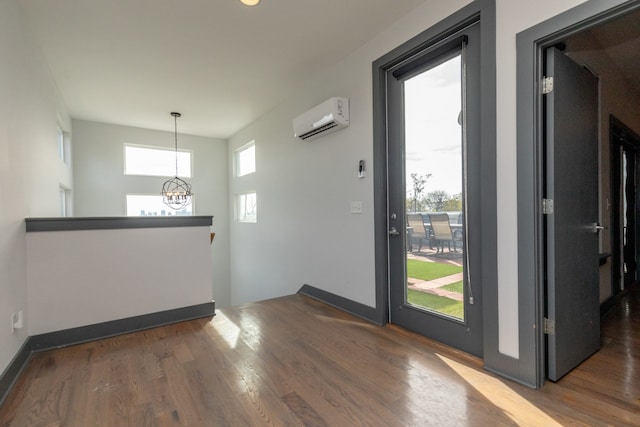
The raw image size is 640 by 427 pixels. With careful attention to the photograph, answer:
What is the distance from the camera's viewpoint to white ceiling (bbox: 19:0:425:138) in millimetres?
2422

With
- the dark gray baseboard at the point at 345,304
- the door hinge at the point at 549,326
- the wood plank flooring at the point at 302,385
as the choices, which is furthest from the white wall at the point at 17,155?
the door hinge at the point at 549,326

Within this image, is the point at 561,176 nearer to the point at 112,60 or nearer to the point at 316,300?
the point at 316,300

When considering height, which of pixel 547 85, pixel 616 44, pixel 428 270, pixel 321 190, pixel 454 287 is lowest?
pixel 454 287

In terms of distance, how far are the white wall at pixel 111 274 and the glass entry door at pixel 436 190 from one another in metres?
2.06

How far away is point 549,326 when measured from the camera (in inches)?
72.7

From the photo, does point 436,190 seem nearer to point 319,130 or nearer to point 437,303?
point 437,303

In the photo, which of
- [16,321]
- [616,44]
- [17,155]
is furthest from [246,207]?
[616,44]

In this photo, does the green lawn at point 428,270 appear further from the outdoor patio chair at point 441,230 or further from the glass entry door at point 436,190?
the outdoor patio chair at point 441,230

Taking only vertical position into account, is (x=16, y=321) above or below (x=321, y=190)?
below

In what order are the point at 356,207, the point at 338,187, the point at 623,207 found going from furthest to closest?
the point at 623,207, the point at 338,187, the point at 356,207

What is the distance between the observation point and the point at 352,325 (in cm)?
286

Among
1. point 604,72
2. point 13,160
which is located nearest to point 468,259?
point 604,72

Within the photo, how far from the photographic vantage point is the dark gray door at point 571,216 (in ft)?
5.96

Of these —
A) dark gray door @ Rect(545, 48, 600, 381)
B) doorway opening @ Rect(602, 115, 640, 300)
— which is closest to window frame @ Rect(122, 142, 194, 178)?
dark gray door @ Rect(545, 48, 600, 381)
